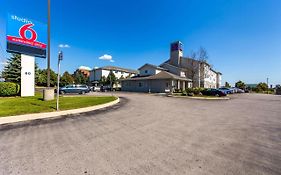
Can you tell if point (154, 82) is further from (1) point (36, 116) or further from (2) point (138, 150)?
(2) point (138, 150)

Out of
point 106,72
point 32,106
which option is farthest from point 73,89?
point 106,72

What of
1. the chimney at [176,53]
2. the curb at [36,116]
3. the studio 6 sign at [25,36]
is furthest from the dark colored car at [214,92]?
the studio 6 sign at [25,36]

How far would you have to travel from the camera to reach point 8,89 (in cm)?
1644

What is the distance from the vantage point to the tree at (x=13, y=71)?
2942 cm

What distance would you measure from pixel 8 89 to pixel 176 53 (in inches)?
1403

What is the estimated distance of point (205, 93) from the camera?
2717cm

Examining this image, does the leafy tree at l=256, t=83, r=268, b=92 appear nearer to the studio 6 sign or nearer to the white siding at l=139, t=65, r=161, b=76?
the white siding at l=139, t=65, r=161, b=76

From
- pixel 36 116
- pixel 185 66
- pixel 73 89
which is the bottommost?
pixel 36 116

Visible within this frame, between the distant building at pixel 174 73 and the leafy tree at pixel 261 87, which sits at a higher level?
the distant building at pixel 174 73

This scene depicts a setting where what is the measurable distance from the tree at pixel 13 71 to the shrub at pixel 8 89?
15.2 meters

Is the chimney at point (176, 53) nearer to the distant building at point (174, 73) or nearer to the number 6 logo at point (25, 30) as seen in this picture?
the distant building at point (174, 73)

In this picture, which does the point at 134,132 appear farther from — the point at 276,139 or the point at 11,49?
the point at 11,49

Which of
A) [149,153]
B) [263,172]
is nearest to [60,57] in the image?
[149,153]

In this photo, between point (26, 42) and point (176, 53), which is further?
point (176, 53)
